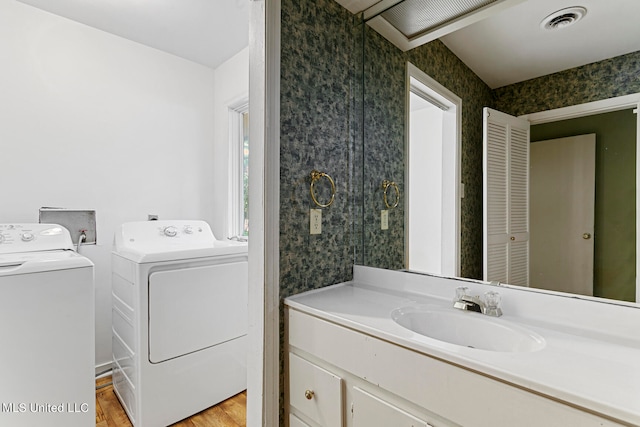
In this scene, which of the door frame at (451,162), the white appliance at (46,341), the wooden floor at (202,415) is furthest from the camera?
the wooden floor at (202,415)

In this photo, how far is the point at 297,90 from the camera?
3.97 ft

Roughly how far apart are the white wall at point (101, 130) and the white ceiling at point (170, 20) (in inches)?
4.2

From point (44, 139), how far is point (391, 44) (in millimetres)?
2280

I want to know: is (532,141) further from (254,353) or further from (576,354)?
(254,353)

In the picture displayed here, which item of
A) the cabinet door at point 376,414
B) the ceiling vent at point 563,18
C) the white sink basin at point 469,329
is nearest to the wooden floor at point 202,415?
the cabinet door at point 376,414

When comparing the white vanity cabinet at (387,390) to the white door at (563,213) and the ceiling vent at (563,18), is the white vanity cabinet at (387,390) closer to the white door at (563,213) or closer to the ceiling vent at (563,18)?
the white door at (563,213)

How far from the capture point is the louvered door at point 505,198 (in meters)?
1.05

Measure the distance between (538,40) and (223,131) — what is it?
93.9 inches

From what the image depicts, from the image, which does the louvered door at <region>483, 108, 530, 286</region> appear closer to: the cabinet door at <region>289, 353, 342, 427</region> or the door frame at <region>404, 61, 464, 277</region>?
the door frame at <region>404, 61, 464, 277</region>

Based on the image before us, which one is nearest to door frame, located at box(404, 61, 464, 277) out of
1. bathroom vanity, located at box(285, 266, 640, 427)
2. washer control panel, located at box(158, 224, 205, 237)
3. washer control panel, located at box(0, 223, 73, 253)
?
bathroom vanity, located at box(285, 266, 640, 427)

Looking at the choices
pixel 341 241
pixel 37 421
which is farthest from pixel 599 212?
pixel 37 421

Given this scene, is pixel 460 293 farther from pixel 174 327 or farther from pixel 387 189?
pixel 174 327

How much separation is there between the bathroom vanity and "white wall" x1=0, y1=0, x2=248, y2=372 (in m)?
1.93

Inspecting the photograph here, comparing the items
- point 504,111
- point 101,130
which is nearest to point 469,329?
point 504,111
